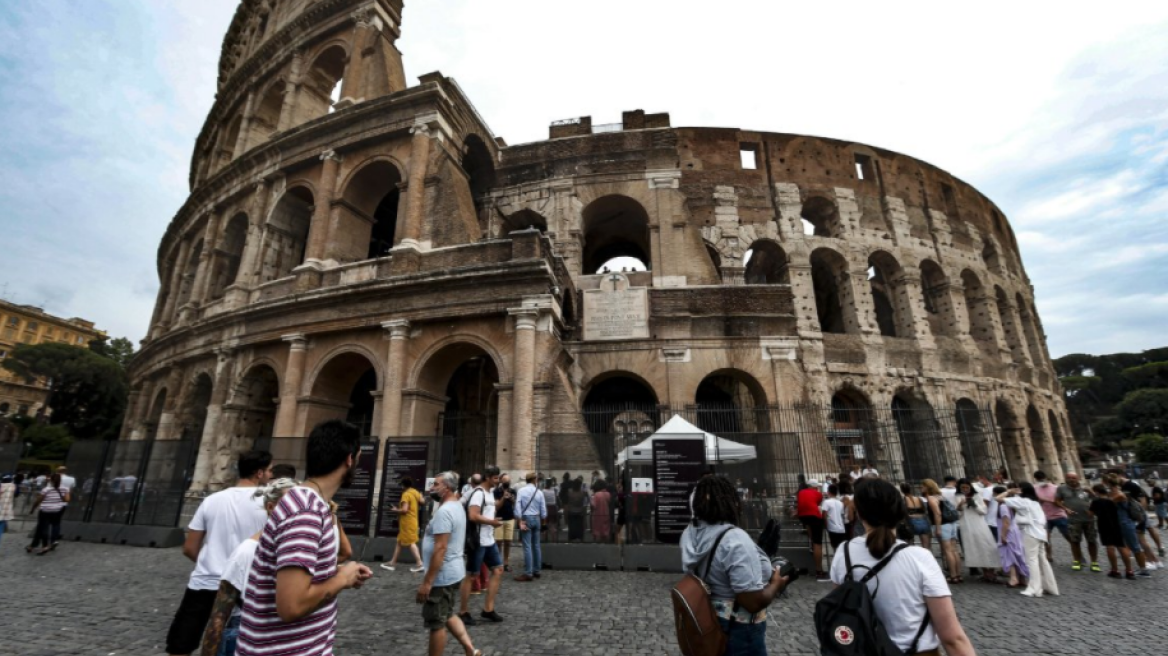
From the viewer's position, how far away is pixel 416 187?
13.1 metres

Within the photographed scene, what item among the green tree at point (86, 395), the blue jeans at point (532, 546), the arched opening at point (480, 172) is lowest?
the blue jeans at point (532, 546)

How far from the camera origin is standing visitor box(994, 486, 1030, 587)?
639cm

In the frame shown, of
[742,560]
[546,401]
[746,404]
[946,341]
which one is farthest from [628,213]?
[742,560]

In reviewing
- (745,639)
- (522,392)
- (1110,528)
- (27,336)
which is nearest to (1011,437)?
(1110,528)

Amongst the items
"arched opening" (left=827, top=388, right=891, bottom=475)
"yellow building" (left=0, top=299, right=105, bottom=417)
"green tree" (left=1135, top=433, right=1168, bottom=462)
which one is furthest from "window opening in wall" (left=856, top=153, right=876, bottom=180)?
"yellow building" (left=0, top=299, right=105, bottom=417)

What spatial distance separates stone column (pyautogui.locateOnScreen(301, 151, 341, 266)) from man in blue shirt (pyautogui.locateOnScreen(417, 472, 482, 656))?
11960 millimetres

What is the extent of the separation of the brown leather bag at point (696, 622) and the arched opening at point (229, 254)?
1949 centimetres

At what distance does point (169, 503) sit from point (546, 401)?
24.8 ft

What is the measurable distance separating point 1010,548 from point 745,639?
635cm

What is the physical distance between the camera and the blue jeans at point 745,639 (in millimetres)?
2457

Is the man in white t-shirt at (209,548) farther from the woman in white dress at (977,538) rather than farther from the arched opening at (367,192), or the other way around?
the arched opening at (367,192)

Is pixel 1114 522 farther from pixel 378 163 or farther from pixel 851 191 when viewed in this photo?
pixel 378 163

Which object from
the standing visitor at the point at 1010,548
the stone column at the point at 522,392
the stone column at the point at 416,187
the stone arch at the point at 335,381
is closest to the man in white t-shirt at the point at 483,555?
the stone column at the point at 522,392

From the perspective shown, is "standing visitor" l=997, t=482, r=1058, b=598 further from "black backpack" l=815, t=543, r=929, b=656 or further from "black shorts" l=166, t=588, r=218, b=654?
"black shorts" l=166, t=588, r=218, b=654
